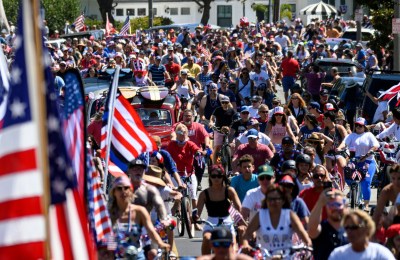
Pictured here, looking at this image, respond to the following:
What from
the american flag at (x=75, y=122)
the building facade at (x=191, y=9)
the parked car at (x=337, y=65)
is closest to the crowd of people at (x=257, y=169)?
the parked car at (x=337, y=65)

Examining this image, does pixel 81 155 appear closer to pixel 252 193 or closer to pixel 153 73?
pixel 252 193

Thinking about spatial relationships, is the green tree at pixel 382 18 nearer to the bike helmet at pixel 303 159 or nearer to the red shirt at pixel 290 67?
the red shirt at pixel 290 67

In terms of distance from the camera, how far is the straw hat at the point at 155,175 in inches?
644

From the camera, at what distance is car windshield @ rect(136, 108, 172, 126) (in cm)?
2455

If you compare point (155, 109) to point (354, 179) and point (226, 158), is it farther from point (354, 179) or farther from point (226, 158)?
point (354, 179)

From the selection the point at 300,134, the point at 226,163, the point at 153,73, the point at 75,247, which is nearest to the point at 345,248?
the point at 75,247

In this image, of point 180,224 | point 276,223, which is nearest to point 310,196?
point 276,223

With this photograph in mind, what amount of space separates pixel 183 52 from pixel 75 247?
109 ft

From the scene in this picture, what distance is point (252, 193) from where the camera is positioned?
1463 cm

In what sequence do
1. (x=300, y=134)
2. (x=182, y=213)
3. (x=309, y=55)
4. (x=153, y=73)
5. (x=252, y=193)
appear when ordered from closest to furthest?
(x=252, y=193)
(x=182, y=213)
(x=300, y=134)
(x=153, y=73)
(x=309, y=55)

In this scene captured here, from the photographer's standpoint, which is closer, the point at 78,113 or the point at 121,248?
the point at 78,113

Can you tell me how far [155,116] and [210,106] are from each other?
9.07 ft

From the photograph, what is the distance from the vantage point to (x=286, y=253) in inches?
504

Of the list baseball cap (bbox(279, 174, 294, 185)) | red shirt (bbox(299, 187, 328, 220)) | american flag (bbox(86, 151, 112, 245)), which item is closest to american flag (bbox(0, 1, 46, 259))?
american flag (bbox(86, 151, 112, 245))
